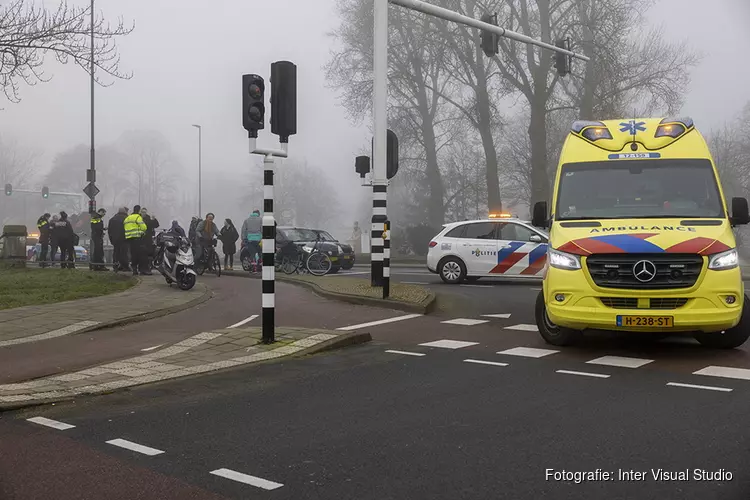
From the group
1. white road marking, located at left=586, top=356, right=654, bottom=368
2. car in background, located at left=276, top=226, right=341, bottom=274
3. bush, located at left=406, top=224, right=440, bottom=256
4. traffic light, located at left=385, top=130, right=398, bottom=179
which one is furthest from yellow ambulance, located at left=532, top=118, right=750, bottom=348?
bush, located at left=406, top=224, right=440, bottom=256

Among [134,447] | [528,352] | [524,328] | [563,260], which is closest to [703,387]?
[563,260]

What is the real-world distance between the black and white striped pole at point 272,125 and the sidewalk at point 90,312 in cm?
307

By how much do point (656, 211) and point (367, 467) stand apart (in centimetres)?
546

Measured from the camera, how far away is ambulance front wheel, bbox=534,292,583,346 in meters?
8.37

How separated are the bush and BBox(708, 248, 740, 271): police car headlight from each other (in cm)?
2957

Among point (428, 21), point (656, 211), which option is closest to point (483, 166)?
point (428, 21)

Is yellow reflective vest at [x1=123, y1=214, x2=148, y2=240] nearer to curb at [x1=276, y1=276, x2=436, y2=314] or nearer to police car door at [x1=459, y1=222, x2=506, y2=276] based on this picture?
curb at [x1=276, y1=276, x2=436, y2=314]

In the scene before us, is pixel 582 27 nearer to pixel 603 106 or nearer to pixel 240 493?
pixel 603 106

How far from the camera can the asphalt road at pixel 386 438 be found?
3836 millimetres

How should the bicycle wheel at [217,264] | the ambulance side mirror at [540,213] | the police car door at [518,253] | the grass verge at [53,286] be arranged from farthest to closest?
the bicycle wheel at [217,264], the police car door at [518,253], the grass verge at [53,286], the ambulance side mirror at [540,213]

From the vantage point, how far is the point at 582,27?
2903 cm

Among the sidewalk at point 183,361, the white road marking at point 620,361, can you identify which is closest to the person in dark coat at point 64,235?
the sidewalk at point 183,361

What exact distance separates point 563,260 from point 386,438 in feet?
12.2

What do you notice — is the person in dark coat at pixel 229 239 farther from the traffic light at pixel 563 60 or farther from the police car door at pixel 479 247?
the traffic light at pixel 563 60
